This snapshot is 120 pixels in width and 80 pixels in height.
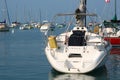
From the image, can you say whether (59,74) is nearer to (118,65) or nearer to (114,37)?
(118,65)

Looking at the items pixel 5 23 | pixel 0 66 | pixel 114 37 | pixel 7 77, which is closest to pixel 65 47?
pixel 7 77

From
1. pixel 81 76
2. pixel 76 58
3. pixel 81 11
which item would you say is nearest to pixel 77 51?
pixel 76 58

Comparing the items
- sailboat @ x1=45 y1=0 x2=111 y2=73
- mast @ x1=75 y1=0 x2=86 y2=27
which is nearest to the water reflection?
sailboat @ x1=45 y1=0 x2=111 y2=73

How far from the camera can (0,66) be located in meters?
28.9

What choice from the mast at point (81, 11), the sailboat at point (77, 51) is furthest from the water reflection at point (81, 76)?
the mast at point (81, 11)

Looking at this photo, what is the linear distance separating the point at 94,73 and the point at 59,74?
1.93 m

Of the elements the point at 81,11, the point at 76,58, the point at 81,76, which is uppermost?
the point at 81,11

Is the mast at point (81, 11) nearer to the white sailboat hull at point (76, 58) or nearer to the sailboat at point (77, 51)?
the sailboat at point (77, 51)

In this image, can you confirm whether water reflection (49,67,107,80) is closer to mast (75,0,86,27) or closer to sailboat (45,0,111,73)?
sailboat (45,0,111,73)

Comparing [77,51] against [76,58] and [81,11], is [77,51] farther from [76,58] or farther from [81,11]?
[81,11]

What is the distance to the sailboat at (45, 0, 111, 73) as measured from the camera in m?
22.8

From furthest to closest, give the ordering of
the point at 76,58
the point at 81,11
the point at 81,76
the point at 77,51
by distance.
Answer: the point at 81,11, the point at 77,51, the point at 76,58, the point at 81,76

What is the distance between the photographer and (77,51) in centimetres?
2411

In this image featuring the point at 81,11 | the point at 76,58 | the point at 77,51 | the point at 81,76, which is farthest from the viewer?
the point at 81,11
